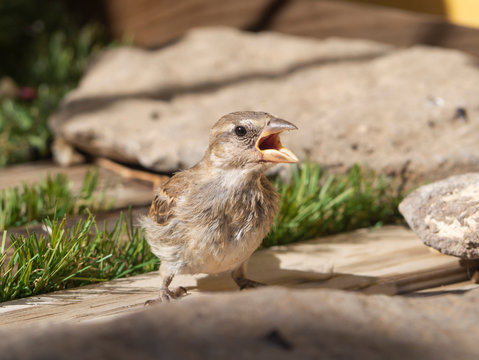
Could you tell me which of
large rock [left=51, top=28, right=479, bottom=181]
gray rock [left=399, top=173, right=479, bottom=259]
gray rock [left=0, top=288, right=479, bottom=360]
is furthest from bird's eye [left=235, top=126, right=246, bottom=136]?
large rock [left=51, top=28, right=479, bottom=181]

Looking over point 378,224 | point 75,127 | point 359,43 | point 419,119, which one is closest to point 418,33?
point 359,43

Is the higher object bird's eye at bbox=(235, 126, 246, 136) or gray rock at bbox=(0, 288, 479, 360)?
bird's eye at bbox=(235, 126, 246, 136)

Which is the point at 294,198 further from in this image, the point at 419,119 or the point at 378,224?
the point at 419,119

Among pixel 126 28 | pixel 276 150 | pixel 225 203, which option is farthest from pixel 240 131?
pixel 126 28

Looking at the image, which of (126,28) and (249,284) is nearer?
(249,284)

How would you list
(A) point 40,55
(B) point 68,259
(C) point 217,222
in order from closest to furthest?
(C) point 217,222
(B) point 68,259
(A) point 40,55

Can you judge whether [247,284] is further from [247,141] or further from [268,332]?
[268,332]

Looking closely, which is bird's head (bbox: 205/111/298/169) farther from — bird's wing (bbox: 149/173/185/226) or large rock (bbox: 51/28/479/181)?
large rock (bbox: 51/28/479/181)
